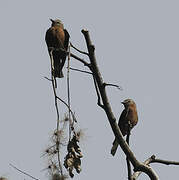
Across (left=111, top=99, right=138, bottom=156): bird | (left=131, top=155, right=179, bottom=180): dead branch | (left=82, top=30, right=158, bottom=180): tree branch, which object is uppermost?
(left=111, top=99, right=138, bottom=156): bird

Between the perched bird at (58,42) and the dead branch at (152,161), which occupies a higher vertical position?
the perched bird at (58,42)

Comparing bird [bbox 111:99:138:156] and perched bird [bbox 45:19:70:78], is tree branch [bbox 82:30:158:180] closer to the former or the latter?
perched bird [bbox 45:19:70:78]

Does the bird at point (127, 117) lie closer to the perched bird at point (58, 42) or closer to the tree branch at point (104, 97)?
the perched bird at point (58, 42)

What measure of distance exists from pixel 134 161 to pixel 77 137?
0.77 meters

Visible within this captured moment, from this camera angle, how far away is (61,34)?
24.5 ft

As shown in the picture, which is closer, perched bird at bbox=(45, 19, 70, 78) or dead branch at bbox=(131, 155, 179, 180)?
dead branch at bbox=(131, 155, 179, 180)

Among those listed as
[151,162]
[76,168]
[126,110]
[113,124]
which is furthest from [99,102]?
[126,110]

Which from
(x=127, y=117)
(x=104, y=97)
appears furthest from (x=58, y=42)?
(x=104, y=97)

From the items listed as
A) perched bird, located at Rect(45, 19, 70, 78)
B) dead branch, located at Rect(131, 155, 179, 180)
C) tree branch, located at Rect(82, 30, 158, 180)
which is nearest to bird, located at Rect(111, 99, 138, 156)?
perched bird, located at Rect(45, 19, 70, 78)

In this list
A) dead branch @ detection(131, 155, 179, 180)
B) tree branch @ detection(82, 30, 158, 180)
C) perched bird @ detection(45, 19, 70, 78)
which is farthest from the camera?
perched bird @ detection(45, 19, 70, 78)

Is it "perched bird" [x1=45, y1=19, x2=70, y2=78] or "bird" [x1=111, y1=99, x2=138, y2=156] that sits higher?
"perched bird" [x1=45, y1=19, x2=70, y2=78]

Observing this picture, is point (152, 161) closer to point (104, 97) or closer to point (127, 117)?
point (104, 97)

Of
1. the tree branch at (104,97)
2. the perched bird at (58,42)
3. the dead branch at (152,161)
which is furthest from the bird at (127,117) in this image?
the tree branch at (104,97)

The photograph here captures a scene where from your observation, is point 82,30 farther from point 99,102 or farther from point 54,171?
point 54,171
